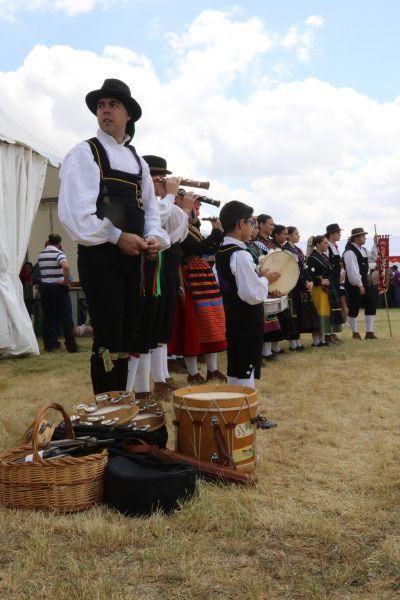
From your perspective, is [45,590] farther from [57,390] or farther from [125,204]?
[57,390]

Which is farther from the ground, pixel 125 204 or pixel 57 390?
pixel 125 204

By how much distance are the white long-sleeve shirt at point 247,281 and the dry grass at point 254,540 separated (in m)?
0.81

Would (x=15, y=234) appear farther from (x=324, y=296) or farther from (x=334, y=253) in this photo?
(x=334, y=253)

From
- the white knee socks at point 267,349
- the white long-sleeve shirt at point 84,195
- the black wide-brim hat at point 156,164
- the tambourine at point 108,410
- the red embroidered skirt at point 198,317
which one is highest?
the black wide-brim hat at point 156,164

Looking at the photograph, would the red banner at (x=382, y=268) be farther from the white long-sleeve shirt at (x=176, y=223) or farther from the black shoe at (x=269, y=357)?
the white long-sleeve shirt at (x=176, y=223)

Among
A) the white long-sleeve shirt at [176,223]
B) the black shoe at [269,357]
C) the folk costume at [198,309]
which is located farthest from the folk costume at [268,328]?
the white long-sleeve shirt at [176,223]

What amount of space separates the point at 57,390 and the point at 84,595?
11.3ft

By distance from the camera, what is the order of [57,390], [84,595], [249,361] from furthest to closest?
[57,390]
[249,361]
[84,595]

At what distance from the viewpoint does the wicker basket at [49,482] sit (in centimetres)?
234

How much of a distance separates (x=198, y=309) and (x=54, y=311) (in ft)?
11.6

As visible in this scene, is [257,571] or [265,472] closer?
[257,571]

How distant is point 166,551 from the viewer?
78.2 inches

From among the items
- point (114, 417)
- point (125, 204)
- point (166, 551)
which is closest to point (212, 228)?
point (125, 204)

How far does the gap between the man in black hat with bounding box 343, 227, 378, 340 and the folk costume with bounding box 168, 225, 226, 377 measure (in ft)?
14.0
